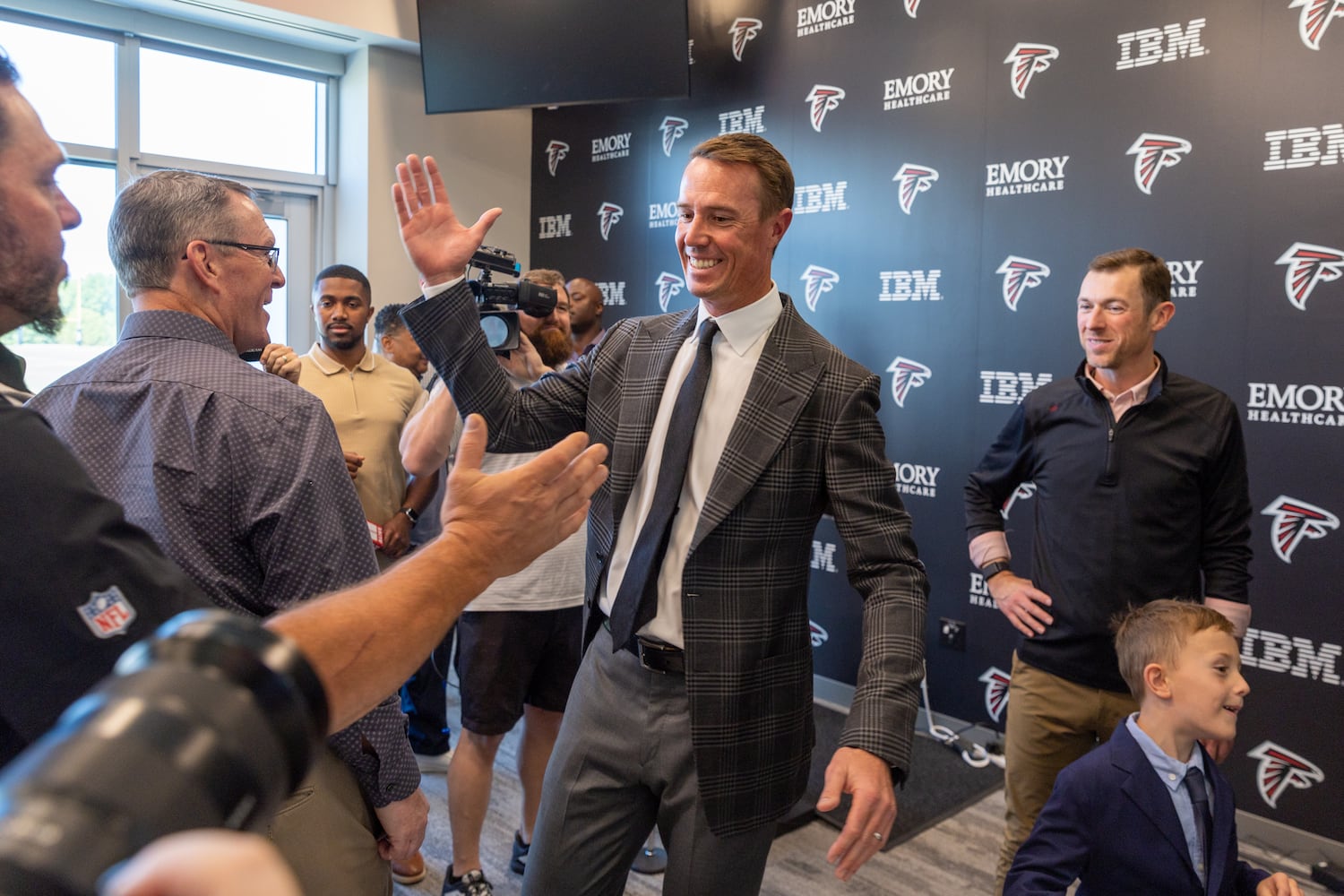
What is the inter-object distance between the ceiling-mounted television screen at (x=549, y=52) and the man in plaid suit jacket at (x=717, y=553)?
326 cm

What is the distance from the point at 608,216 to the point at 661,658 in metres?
4.40

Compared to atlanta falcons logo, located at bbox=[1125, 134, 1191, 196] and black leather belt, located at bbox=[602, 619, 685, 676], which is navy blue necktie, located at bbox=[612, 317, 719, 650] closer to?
black leather belt, located at bbox=[602, 619, 685, 676]

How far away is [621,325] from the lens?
5.97ft

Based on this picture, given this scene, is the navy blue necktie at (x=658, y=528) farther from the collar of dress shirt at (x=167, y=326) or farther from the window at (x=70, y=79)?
the window at (x=70, y=79)

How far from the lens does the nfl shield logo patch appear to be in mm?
822

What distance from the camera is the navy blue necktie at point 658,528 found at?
156cm

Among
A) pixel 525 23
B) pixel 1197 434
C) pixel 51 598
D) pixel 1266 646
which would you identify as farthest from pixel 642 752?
pixel 525 23

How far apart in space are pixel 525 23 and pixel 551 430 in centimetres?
387

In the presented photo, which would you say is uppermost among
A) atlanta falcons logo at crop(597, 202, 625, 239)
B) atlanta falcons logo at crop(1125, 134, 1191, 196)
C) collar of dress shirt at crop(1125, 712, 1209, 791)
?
atlanta falcons logo at crop(597, 202, 625, 239)

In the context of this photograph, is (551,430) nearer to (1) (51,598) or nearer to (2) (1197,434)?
(1) (51,598)

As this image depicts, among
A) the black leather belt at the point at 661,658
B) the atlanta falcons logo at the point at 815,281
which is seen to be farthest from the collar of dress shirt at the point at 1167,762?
the atlanta falcons logo at the point at 815,281

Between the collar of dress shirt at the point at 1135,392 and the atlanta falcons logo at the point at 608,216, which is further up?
the atlanta falcons logo at the point at 608,216

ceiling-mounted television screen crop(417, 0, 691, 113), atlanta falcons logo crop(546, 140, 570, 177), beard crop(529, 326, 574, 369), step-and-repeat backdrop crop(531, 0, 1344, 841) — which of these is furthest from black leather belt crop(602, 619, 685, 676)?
atlanta falcons logo crop(546, 140, 570, 177)

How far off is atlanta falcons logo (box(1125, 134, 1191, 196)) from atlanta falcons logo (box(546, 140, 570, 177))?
3515mm
